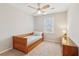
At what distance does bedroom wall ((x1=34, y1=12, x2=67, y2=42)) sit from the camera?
5.23 ft

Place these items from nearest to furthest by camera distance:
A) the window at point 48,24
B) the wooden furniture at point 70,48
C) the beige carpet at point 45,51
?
the wooden furniture at point 70,48
the beige carpet at point 45,51
the window at point 48,24

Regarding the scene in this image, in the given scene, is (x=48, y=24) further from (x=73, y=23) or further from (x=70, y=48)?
(x=70, y=48)

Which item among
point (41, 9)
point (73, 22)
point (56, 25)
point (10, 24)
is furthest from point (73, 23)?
point (10, 24)

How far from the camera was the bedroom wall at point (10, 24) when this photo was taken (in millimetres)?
1589

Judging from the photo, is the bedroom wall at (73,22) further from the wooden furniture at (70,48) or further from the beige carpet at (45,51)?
the beige carpet at (45,51)

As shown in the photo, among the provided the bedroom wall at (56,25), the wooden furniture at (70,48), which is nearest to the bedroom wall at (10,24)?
the bedroom wall at (56,25)

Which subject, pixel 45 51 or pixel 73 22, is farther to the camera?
pixel 45 51

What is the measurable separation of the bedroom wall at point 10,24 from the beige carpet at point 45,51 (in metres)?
0.19

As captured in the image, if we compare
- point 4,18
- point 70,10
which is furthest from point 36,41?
point 70,10

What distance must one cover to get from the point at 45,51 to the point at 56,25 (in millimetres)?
588

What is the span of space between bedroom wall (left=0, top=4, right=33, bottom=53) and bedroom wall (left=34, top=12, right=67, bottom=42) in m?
0.13

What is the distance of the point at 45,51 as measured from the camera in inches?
66.1

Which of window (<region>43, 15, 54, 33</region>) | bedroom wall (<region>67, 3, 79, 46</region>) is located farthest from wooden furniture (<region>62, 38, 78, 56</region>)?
window (<region>43, 15, 54, 33</region>)

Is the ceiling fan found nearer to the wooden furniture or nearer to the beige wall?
the beige wall
